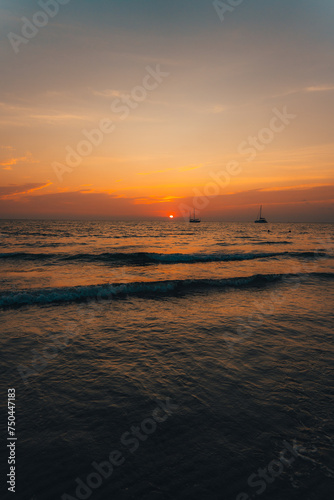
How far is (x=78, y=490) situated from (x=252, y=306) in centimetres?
1093

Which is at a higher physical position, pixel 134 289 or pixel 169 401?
pixel 169 401

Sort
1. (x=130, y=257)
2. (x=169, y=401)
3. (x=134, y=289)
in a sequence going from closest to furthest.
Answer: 1. (x=169, y=401)
2. (x=134, y=289)
3. (x=130, y=257)

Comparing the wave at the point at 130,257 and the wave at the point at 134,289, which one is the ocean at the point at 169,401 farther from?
the wave at the point at 130,257

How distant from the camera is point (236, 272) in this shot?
23.6m

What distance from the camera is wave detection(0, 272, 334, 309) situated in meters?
13.9

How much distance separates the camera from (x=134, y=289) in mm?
16797

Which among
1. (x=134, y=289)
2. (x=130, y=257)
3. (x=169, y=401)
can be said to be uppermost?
(x=169, y=401)

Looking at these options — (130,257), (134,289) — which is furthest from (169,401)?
(130,257)

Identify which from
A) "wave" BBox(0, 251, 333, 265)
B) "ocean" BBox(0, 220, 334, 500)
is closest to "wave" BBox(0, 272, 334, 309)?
"ocean" BBox(0, 220, 334, 500)

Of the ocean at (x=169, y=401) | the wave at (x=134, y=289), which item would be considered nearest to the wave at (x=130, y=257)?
the wave at (x=134, y=289)

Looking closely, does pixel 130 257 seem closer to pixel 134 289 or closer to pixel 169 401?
pixel 134 289

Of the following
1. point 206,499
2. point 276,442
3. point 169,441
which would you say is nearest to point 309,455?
point 276,442

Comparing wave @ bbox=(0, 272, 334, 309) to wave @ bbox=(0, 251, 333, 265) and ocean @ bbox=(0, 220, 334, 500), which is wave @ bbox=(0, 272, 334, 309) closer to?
ocean @ bbox=(0, 220, 334, 500)

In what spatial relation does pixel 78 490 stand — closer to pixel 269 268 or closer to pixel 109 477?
pixel 109 477
